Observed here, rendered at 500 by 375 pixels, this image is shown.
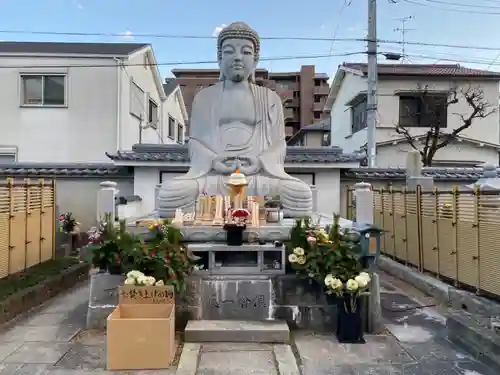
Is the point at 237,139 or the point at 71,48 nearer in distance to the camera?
the point at 237,139

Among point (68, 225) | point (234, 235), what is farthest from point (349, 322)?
point (68, 225)

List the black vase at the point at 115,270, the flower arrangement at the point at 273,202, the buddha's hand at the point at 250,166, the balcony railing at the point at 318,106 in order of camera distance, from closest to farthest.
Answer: the black vase at the point at 115,270 < the flower arrangement at the point at 273,202 < the buddha's hand at the point at 250,166 < the balcony railing at the point at 318,106

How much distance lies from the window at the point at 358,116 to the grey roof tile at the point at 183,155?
873cm

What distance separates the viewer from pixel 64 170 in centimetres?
1141

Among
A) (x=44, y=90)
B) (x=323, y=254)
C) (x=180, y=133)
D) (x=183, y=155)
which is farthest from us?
(x=180, y=133)

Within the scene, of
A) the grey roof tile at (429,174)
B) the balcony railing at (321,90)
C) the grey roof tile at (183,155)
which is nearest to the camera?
the grey roof tile at (183,155)

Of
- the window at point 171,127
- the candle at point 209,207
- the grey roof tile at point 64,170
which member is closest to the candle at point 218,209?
the candle at point 209,207

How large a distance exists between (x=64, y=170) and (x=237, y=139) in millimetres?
5539

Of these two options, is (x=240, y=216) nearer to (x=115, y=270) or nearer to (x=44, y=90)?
(x=115, y=270)

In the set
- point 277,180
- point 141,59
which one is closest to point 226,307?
point 277,180

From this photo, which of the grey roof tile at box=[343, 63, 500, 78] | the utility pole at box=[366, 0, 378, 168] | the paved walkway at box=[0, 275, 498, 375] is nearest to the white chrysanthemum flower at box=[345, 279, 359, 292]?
the paved walkway at box=[0, 275, 498, 375]

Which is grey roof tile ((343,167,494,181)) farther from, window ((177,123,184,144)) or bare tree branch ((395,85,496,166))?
window ((177,123,184,144))

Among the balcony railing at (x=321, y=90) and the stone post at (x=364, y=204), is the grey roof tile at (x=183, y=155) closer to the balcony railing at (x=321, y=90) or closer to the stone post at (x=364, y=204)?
the stone post at (x=364, y=204)

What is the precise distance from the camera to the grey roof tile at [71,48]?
1549cm
